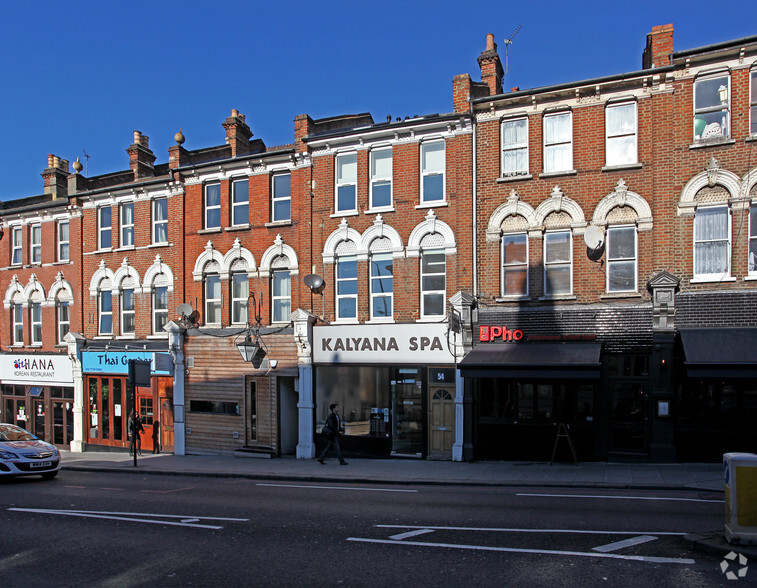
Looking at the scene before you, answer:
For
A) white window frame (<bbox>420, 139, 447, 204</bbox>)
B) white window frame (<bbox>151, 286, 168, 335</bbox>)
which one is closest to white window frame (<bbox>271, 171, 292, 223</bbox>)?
white window frame (<bbox>420, 139, 447, 204</bbox>)

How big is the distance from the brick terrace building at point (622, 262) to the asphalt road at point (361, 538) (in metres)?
3.80

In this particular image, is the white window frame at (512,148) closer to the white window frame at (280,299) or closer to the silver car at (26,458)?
the white window frame at (280,299)

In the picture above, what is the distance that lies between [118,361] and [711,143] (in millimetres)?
21597

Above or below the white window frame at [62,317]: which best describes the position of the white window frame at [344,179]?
above

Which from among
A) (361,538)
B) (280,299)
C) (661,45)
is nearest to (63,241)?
(280,299)

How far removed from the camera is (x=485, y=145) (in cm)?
1877

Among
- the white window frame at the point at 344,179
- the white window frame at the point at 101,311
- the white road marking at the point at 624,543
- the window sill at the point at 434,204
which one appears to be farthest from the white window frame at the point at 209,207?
the white road marking at the point at 624,543

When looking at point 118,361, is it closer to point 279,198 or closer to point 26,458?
point 26,458

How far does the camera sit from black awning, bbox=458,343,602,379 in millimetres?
16016

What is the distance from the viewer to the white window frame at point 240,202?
73.7 feet

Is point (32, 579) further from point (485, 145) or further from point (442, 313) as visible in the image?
point (485, 145)

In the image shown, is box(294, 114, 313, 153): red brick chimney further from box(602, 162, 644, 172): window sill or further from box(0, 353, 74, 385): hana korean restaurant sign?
box(0, 353, 74, 385): hana korean restaurant sign

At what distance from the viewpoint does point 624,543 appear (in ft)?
28.2

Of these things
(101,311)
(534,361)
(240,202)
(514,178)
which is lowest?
(534,361)
